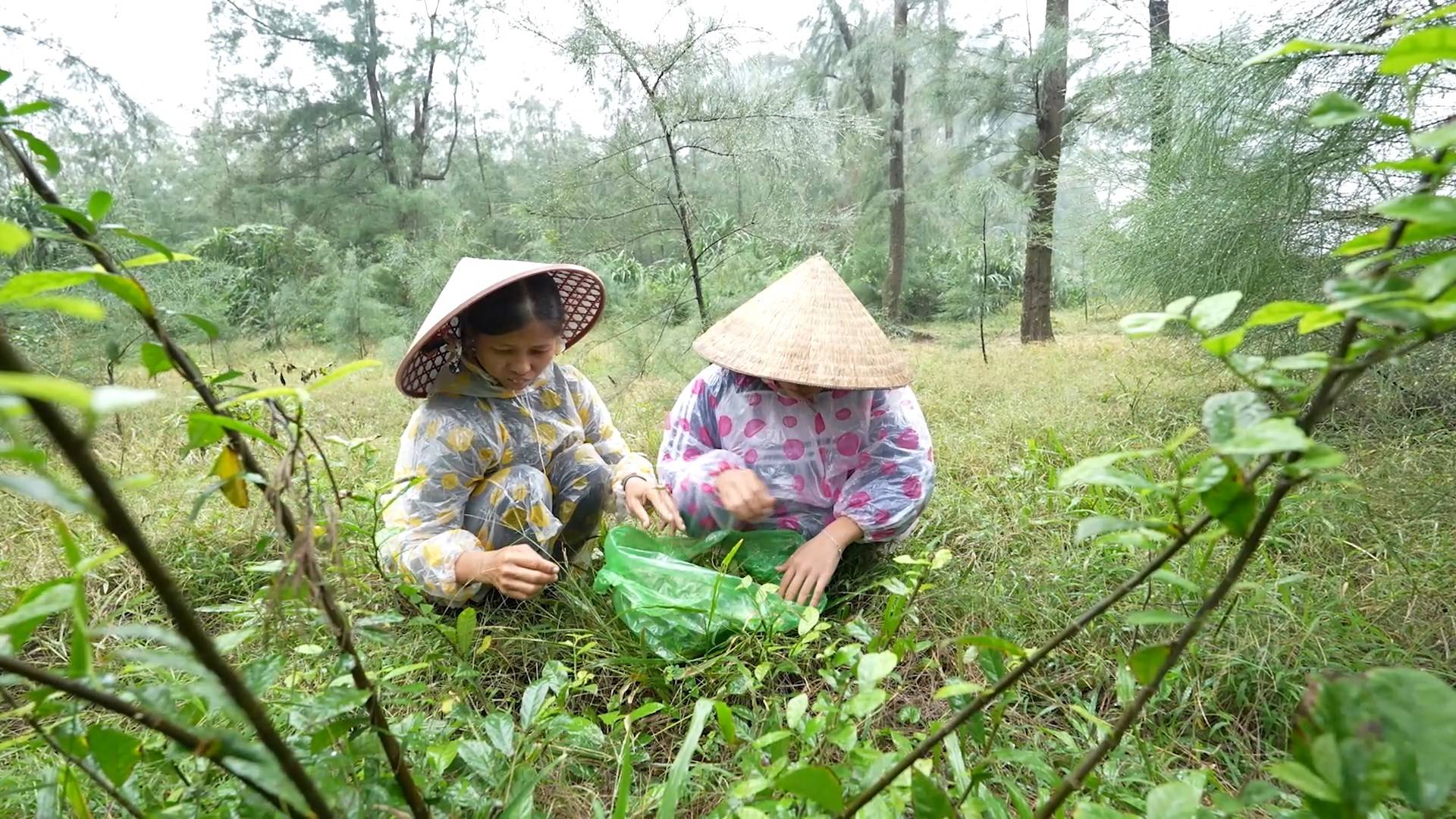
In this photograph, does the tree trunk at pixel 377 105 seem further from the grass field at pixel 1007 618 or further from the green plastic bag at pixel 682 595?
the green plastic bag at pixel 682 595

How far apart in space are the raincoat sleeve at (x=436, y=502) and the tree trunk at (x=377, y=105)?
853 centimetres

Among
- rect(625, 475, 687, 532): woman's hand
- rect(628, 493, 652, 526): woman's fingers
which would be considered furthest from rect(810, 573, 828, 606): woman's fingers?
rect(628, 493, 652, 526): woman's fingers

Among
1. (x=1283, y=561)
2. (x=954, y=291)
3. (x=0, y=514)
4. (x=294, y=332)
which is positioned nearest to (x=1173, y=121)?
(x=1283, y=561)

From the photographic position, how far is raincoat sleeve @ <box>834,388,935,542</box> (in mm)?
1531

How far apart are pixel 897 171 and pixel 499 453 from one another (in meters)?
7.32

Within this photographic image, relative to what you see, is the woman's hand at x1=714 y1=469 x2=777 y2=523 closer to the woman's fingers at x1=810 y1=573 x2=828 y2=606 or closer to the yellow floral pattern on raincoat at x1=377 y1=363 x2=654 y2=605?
the woman's fingers at x1=810 y1=573 x2=828 y2=606

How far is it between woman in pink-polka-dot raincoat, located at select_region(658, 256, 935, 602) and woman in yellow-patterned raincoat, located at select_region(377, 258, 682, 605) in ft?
0.45

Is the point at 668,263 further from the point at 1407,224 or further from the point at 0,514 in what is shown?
the point at 1407,224

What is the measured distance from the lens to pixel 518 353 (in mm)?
1485

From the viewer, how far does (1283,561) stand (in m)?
1.56

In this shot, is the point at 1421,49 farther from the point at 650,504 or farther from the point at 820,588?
the point at 650,504

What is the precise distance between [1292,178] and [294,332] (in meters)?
7.92

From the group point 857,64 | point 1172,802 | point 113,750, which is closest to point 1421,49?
point 1172,802

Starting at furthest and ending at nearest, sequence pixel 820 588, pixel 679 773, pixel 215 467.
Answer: pixel 820 588
pixel 679 773
pixel 215 467
